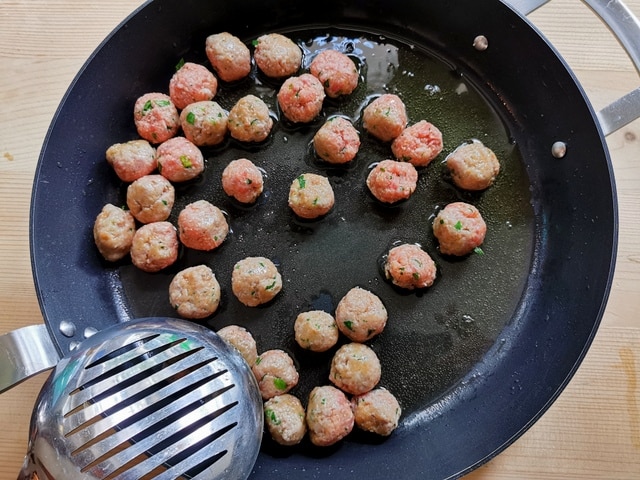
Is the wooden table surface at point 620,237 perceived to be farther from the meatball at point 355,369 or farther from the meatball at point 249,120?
the meatball at point 249,120

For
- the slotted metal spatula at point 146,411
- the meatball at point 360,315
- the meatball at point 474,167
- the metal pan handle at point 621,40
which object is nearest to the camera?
the slotted metal spatula at point 146,411

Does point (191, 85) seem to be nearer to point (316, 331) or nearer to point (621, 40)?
point (316, 331)

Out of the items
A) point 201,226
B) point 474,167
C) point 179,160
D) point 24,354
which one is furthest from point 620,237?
point 24,354

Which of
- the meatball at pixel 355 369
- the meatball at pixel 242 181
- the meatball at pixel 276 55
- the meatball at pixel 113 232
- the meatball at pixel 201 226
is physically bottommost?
the meatball at pixel 355 369

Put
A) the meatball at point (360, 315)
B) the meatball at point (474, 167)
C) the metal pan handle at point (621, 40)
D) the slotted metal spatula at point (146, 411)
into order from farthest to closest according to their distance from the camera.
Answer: the meatball at point (474, 167), the meatball at point (360, 315), the metal pan handle at point (621, 40), the slotted metal spatula at point (146, 411)

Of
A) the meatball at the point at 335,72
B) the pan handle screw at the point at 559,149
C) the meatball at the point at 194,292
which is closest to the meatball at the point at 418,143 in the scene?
the meatball at the point at 335,72

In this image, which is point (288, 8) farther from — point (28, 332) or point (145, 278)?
point (28, 332)
